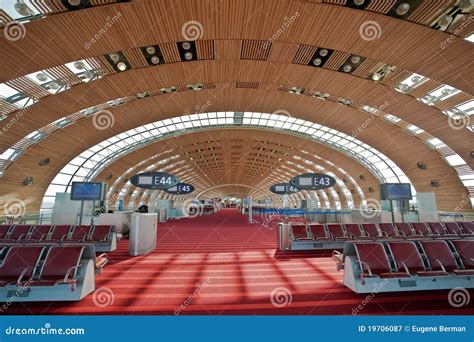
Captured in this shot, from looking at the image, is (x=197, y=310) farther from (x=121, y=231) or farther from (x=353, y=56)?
(x=353, y=56)

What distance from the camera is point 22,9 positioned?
24.4ft

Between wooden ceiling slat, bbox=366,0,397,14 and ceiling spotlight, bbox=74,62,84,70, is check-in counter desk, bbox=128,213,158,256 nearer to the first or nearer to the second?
ceiling spotlight, bbox=74,62,84,70

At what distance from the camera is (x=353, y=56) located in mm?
10883

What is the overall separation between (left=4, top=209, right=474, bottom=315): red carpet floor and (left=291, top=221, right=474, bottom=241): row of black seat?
1.94 metres

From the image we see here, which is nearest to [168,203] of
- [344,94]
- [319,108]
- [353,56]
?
[319,108]

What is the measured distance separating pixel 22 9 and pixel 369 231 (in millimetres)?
13861

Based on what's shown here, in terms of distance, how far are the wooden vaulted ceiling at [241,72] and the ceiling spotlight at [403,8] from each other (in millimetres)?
543

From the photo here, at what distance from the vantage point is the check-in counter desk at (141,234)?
8305mm

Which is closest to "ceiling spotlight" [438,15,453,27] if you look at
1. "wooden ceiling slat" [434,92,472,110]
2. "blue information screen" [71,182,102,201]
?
"wooden ceiling slat" [434,92,472,110]

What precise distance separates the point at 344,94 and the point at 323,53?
4.07 m

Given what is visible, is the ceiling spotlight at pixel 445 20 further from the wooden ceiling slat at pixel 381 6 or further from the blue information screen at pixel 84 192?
the blue information screen at pixel 84 192

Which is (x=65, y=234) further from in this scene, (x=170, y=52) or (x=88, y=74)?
(x=170, y=52)

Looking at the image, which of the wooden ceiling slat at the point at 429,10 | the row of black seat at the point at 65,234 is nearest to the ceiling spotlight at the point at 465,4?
the wooden ceiling slat at the point at 429,10

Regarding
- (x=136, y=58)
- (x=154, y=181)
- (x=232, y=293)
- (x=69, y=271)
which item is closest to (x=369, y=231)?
(x=232, y=293)
